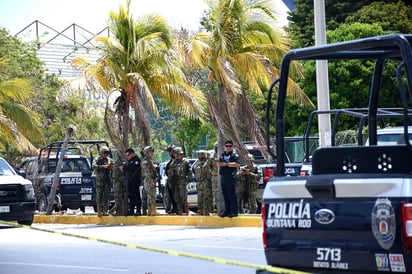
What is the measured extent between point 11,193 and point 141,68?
208 inches

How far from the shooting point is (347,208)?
7.98 meters

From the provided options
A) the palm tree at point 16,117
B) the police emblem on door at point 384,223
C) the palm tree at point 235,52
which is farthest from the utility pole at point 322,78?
the police emblem on door at point 384,223

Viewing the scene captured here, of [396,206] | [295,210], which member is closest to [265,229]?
[295,210]

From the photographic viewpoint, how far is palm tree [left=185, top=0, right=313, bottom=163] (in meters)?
23.2

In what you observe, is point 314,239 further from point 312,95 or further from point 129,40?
point 312,95

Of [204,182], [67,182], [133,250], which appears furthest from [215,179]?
[133,250]

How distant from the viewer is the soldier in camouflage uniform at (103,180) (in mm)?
25234

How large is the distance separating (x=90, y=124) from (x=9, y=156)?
471 cm

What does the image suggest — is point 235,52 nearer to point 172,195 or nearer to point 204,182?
point 204,182

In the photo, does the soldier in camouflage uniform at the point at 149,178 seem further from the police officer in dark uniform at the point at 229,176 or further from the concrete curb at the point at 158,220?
the police officer in dark uniform at the point at 229,176

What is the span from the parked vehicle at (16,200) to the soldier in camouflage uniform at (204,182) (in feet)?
12.1

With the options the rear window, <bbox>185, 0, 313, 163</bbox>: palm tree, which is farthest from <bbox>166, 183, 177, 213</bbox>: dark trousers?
the rear window

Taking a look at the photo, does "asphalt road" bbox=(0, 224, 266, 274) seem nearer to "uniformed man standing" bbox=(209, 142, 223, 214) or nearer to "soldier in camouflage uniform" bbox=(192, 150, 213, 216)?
"soldier in camouflage uniform" bbox=(192, 150, 213, 216)

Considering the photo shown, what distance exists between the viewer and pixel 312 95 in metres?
40.9
